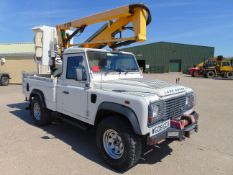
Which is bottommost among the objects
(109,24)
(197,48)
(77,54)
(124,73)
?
→ (124,73)

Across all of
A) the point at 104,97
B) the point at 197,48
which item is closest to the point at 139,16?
the point at 104,97

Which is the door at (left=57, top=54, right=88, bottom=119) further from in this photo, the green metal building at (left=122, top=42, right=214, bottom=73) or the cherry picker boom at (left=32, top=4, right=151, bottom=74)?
the green metal building at (left=122, top=42, right=214, bottom=73)

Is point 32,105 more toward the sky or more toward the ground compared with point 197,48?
more toward the ground

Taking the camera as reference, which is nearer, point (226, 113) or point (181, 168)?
point (181, 168)

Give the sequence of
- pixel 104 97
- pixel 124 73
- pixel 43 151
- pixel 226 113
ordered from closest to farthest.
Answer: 1. pixel 104 97
2. pixel 43 151
3. pixel 124 73
4. pixel 226 113

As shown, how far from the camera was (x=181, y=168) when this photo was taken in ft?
12.9

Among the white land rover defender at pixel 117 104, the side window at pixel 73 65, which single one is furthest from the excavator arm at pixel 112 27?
the side window at pixel 73 65

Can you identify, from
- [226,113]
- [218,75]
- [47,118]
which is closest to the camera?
[47,118]

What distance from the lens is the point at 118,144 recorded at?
4004 mm

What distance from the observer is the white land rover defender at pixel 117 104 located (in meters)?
3.57

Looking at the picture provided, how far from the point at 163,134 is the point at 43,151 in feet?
8.52

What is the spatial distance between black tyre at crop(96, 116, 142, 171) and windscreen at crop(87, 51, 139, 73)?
134 centimetres

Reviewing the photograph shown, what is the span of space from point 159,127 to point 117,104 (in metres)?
0.83

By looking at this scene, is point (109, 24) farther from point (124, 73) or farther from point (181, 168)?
point (181, 168)
